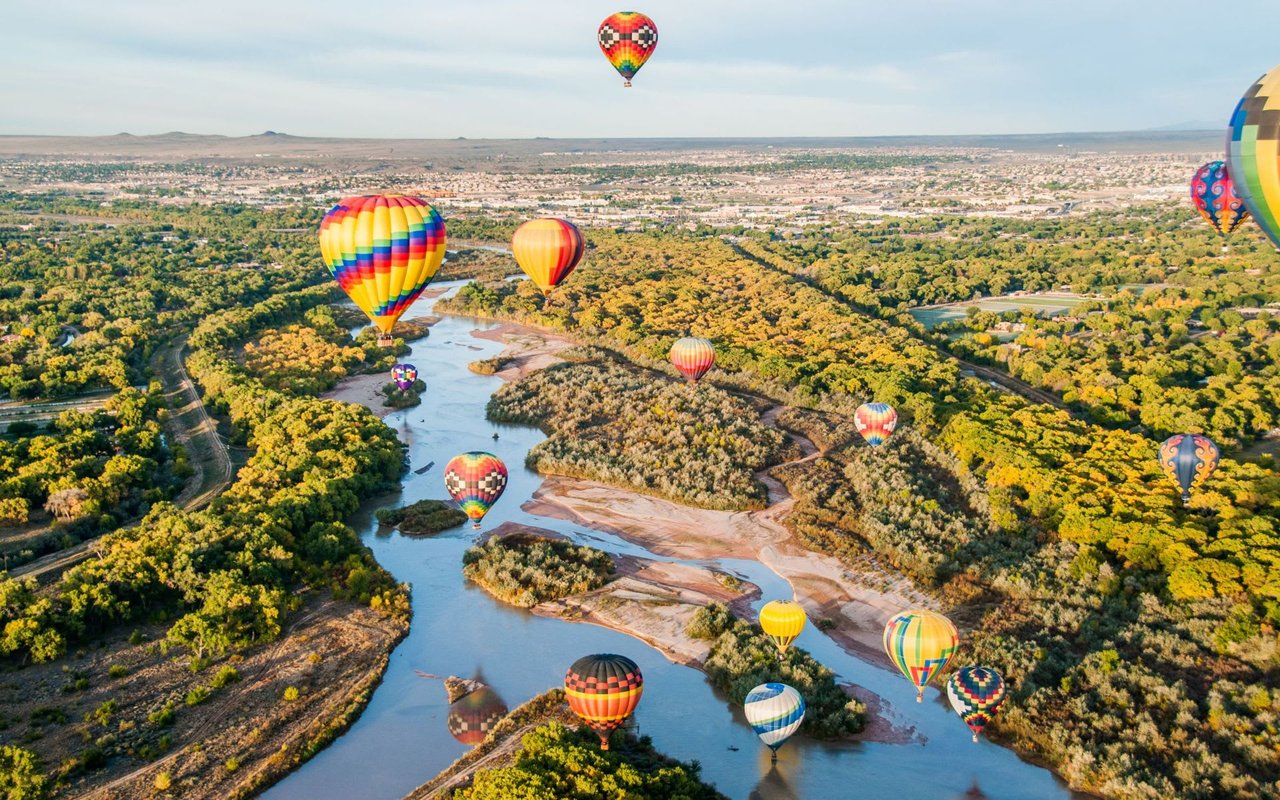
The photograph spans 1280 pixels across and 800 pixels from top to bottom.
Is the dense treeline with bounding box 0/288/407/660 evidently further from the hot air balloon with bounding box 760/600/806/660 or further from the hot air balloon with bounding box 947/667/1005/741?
the hot air balloon with bounding box 947/667/1005/741

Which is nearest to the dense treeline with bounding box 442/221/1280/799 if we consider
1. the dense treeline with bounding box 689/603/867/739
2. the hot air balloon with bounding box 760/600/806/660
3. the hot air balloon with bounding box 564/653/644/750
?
the dense treeline with bounding box 689/603/867/739

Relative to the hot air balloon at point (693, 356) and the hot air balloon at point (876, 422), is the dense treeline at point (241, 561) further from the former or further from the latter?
the hot air balloon at point (876, 422)

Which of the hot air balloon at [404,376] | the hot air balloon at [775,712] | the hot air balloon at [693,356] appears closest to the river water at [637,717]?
the hot air balloon at [775,712]

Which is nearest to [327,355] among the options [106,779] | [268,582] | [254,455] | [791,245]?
[254,455]

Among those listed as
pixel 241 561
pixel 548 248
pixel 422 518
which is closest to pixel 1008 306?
pixel 548 248

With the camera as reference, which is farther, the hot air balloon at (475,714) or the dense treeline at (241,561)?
the dense treeline at (241,561)

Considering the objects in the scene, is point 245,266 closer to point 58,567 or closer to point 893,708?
point 58,567

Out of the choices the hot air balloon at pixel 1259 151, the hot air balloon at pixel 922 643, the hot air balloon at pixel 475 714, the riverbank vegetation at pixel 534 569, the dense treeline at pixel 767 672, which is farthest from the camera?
the riverbank vegetation at pixel 534 569

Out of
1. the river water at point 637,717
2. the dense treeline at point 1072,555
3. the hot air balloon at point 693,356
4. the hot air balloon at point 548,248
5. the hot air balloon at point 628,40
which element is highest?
the hot air balloon at point 628,40
